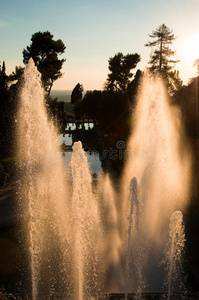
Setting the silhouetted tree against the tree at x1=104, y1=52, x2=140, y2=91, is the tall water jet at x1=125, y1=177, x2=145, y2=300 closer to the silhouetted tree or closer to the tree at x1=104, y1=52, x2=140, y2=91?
the silhouetted tree

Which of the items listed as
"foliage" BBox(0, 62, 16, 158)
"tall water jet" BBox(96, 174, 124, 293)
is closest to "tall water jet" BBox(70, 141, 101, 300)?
"tall water jet" BBox(96, 174, 124, 293)

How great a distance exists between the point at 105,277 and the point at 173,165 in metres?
8.71

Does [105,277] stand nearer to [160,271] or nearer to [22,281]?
[160,271]

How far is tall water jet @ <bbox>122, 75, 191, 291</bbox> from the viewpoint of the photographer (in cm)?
934

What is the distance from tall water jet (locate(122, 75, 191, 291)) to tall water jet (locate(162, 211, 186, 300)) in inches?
10.1

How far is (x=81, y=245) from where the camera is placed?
8656 mm

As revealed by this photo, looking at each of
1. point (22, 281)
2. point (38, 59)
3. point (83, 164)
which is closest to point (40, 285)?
point (22, 281)

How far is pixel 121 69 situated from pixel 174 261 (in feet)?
125

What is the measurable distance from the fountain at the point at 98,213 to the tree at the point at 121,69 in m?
26.0

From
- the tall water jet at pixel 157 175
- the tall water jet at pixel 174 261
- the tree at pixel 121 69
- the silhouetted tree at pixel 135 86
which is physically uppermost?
the tree at pixel 121 69

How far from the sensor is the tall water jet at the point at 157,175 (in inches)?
368

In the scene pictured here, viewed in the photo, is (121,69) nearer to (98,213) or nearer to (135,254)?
(98,213)

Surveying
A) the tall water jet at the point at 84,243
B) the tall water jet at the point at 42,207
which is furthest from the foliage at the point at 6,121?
the tall water jet at the point at 84,243

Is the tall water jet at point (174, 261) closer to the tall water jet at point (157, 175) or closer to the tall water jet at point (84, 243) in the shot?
the tall water jet at point (157, 175)
